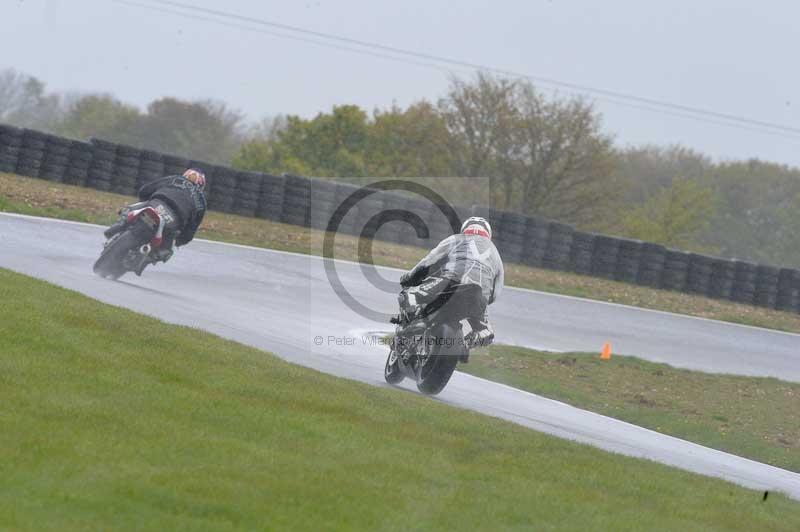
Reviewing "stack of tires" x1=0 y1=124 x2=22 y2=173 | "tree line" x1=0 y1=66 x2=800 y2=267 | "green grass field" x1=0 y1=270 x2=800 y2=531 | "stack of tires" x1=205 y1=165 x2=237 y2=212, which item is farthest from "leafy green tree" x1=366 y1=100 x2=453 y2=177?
"green grass field" x1=0 y1=270 x2=800 y2=531

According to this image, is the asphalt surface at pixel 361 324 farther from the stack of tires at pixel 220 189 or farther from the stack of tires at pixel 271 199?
the stack of tires at pixel 220 189

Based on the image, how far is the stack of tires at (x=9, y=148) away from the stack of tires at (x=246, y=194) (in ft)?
15.7

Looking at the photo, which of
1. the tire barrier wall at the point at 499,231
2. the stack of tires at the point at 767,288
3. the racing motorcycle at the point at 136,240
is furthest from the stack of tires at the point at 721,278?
the racing motorcycle at the point at 136,240

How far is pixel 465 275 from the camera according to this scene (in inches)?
440

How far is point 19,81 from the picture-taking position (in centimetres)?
11762

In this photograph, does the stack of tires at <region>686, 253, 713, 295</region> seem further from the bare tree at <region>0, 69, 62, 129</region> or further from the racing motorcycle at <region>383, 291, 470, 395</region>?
the bare tree at <region>0, 69, 62, 129</region>

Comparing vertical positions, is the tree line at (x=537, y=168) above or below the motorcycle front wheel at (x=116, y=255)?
above

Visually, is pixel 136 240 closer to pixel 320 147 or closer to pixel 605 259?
pixel 605 259

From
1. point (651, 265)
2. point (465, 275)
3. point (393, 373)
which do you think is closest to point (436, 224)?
point (651, 265)

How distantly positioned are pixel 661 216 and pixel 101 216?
4398 cm

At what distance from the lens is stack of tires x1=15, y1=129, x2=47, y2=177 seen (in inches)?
1046

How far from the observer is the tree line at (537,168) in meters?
55.4

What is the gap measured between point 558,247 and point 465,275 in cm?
1819

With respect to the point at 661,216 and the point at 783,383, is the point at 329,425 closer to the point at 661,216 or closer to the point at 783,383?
the point at 783,383
